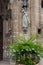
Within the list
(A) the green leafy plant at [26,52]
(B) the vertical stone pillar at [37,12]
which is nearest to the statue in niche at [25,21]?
(B) the vertical stone pillar at [37,12]

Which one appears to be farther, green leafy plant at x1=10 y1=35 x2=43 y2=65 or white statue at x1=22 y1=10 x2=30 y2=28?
white statue at x1=22 y1=10 x2=30 y2=28

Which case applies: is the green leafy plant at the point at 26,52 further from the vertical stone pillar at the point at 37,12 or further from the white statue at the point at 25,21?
the vertical stone pillar at the point at 37,12

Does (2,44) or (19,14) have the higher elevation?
(19,14)

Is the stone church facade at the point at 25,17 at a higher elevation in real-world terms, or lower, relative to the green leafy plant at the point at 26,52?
higher

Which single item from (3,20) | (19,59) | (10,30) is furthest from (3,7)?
(19,59)

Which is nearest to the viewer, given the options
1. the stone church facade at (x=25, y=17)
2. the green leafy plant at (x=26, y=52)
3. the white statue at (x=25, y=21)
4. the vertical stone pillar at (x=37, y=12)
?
the green leafy plant at (x=26, y=52)

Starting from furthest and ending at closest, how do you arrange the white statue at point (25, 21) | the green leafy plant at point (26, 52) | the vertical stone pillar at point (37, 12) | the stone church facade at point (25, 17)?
the vertical stone pillar at point (37, 12) < the stone church facade at point (25, 17) < the white statue at point (25, 21) < the green leafy plant at point (26, 52)

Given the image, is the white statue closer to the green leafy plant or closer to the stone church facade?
the stone church facade

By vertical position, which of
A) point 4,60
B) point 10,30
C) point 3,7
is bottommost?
point 4,60

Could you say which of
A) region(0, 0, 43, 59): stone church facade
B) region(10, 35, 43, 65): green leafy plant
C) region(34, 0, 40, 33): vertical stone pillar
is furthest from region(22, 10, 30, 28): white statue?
region(10, 35, 43, 65): green leafy plant

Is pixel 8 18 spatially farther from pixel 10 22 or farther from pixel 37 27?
pixel 37 27

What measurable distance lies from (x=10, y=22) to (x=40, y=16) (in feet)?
5.13

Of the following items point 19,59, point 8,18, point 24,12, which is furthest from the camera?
point 8,18

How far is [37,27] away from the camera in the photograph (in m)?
16.8
